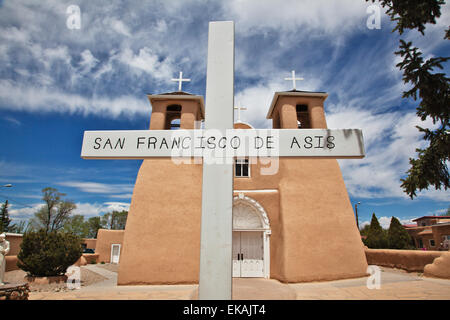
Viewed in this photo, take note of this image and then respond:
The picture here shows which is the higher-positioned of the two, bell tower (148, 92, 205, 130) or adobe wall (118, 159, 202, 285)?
bell tower (148, 92, 205, 130)

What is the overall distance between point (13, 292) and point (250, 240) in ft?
30.1

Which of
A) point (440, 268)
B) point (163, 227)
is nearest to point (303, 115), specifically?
point (440, 268)

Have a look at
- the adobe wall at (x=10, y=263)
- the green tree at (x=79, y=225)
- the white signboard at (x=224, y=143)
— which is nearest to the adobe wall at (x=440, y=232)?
the white signboard at (x=224, y=143)

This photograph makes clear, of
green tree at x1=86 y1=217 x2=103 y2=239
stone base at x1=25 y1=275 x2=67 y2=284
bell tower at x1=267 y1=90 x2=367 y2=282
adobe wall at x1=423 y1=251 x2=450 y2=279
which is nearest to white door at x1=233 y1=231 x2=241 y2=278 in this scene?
bell tower at x1=267 y1=90 x2=367 y2=282

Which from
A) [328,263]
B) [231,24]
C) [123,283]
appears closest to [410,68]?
[231,24]

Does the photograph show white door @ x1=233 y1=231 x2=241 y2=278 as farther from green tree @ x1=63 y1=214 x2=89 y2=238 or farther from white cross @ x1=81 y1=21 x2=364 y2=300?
green tree @ x1=63 y1=214 x2=89 y2=238

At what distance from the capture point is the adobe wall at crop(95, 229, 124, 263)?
27188 mm

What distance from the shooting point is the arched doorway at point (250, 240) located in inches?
480

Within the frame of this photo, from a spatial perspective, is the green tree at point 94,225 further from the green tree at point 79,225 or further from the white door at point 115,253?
the white door at point 115,253

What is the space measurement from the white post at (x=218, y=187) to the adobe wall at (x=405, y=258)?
44.4 ft

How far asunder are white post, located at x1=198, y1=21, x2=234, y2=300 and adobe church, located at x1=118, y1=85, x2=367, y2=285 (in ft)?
23.4

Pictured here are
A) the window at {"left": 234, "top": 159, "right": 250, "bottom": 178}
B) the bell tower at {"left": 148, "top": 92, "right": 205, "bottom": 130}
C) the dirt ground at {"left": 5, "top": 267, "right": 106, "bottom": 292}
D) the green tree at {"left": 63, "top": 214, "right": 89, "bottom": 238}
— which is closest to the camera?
the dirt ground at {"left": 5, "top": 267, "right": 106, "bottom": 292}

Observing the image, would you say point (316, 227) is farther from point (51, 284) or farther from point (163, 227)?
point (51, 284)

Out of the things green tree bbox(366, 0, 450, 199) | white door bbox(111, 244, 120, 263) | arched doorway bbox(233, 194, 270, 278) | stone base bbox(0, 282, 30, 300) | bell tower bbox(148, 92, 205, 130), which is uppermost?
bell tower bbox(148, 92, 205, 130)
